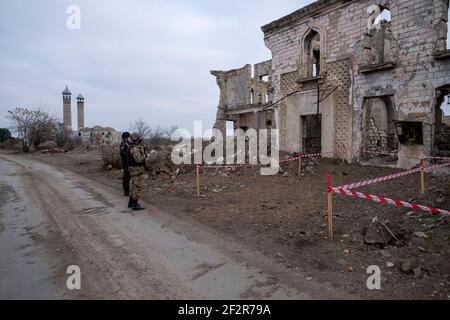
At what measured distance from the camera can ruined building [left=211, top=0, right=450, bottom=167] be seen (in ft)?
31.6

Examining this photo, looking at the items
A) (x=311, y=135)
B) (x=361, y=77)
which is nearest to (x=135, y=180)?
(x=361, y=77)

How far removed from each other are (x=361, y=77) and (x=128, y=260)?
11086 millimetres

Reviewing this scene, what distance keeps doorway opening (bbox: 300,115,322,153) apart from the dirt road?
9540 millimetres

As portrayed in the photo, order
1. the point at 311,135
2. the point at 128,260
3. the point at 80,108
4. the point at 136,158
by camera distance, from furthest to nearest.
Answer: the point at 80,108 → the point at 311,135 → the point at 136,158 → the point at 128,260

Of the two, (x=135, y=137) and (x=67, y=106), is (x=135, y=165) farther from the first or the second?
(x=67, y=106)

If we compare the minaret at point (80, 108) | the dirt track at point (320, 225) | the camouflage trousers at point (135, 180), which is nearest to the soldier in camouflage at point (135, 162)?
the camouflage trousers at point (135, 180)

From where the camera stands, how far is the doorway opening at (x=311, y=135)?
566 inches

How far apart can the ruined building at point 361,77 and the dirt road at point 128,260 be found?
344 inches

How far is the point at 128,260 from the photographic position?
416 centimetres

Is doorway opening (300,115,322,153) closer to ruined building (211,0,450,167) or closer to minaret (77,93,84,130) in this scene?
ruined building (211,0,450,167)

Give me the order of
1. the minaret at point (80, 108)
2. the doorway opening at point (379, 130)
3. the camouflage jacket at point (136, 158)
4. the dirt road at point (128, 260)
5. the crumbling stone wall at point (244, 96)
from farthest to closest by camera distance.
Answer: the minaret at point (80, 108) < the crumbling stone wall at point (244, 96) < the doorway opening at point (379, 130) < the camouflage jacket at point (136, 158) < the dirt road at point (128, 260)

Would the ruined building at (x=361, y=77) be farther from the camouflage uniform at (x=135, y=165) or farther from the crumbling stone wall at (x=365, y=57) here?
the camouflage uniform at (x=135, y=165)
